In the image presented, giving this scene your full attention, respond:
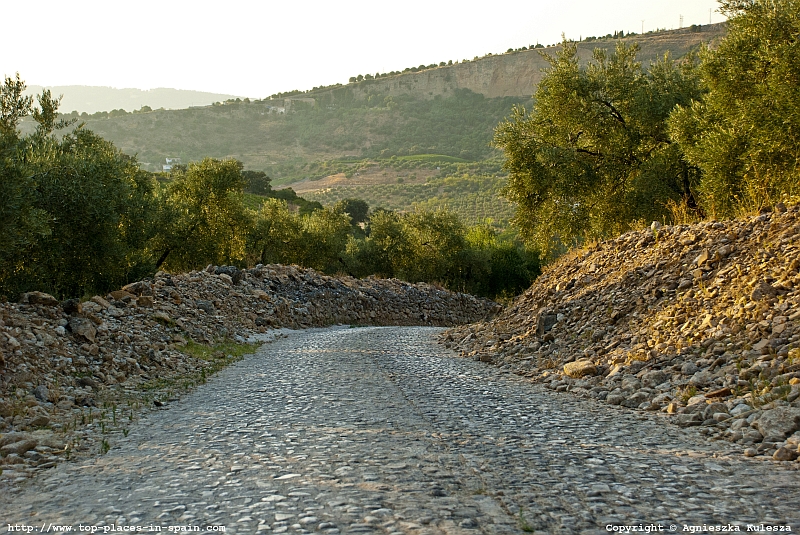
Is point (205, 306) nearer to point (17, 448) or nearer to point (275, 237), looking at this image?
point (17, 448)

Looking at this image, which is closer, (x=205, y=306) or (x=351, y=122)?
(x=205, y=306)

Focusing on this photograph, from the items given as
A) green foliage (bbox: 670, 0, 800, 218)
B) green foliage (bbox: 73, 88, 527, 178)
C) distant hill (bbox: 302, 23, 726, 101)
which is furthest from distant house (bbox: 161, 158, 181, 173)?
green foliage (bbox: 670, 0, 800, 218)

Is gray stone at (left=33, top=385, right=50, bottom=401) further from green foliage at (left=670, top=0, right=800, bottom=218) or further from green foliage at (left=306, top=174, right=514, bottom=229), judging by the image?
green foliage at (left=306, top=174, right=514, bottom=229)

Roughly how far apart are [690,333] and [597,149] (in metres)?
13.9

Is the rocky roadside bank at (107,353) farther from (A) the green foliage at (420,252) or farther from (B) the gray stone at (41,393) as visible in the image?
(A) the green foliage at (420,252)

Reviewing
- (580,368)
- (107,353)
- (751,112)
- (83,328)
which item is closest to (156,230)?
(83,328)

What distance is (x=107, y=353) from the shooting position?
12.4 metres

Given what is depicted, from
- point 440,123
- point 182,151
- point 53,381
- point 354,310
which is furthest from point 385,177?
point 53,381

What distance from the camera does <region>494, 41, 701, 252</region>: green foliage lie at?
21375 millimetres

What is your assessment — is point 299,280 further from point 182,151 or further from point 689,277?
point 182,151

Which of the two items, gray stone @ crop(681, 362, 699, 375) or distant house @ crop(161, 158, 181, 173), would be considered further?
distant house @ crop(161, 158, 181, 173)

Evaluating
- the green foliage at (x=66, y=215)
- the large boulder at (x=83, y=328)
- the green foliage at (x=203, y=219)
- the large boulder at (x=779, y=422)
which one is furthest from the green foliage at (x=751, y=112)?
the green foliage at (x=203, y=219)

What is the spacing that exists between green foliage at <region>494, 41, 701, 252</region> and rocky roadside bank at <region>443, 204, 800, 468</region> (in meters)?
4.92

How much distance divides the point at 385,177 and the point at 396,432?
353 ft
